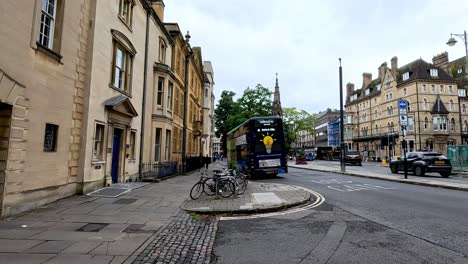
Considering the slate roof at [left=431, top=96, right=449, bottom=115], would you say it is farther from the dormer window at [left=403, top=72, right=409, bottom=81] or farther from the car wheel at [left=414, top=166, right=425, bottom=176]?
the car wheel at [left=414, top=166, right=425, bottom=176]

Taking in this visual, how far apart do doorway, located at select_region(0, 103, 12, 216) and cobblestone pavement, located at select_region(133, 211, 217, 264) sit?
4.24 m

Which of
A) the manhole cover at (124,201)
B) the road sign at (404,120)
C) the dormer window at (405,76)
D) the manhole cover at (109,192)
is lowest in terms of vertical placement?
the manhole cover at (124,201)

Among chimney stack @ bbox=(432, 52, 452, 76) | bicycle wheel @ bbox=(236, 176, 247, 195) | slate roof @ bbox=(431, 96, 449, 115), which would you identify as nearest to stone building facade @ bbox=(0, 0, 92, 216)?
bicycle wheel @ bbox=(236, 176, 247, 195)

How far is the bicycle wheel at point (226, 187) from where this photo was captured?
417 inches

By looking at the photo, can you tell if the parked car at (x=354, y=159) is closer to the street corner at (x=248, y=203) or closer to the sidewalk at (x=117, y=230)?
the street corner at (x=248, y=203)

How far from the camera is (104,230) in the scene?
5996mm

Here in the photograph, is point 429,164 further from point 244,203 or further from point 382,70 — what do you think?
point 382,70

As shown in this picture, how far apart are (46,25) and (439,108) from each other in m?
63.9

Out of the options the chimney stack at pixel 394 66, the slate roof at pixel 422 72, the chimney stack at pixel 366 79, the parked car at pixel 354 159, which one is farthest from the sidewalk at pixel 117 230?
the chimney stack at pixel 366 79

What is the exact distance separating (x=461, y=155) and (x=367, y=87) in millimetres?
53206

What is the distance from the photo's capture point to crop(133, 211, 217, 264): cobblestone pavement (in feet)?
15.1

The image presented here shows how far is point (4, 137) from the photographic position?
7.10 m

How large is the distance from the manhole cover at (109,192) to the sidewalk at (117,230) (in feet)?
1.74

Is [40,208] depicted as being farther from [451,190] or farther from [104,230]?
[451,190]
